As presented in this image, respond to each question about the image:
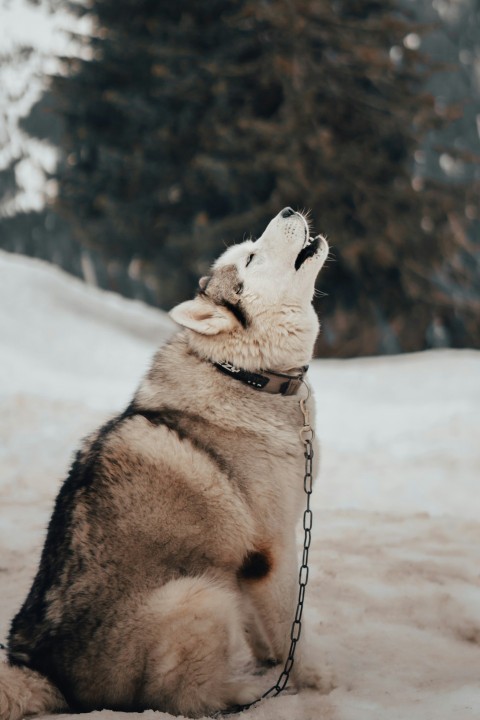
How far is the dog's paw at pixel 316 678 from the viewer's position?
9.88 ft

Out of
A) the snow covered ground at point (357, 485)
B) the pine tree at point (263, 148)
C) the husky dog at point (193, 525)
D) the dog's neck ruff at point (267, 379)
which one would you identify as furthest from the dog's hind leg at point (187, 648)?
the pine tree at point (263, 148)

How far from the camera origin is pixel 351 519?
5590mm

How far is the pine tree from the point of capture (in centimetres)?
1167

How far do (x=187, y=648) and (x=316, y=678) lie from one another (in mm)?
814

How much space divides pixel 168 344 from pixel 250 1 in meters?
9.68

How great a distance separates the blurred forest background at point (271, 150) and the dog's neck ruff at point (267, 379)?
334 inches

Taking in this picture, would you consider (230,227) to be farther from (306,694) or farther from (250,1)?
(306,694)

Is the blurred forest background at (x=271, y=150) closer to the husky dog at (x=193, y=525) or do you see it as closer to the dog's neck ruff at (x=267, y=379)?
the husky dog at (x=193, y=525)

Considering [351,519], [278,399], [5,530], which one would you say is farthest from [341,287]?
[278,399]

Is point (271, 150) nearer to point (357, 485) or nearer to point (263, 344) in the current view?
point (357, 485)

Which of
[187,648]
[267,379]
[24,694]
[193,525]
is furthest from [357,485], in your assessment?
[24,694]

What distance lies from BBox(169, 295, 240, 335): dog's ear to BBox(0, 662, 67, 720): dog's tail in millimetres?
1632

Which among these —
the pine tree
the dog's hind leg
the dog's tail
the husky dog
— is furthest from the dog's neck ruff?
the pine tree

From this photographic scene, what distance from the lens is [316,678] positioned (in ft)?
10.0
